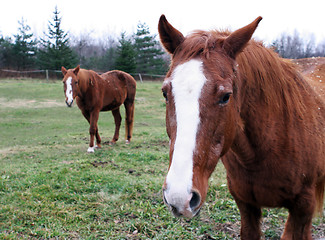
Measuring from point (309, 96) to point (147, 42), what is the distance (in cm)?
3742

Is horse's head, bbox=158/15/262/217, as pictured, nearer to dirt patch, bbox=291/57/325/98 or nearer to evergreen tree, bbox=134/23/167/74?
dirt patch, bbox=291/57/325/98

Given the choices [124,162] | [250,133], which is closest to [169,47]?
[250,133]

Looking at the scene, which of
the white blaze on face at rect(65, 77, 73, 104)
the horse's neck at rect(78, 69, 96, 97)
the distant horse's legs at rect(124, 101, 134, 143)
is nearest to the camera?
the white blaze on face at rect(65, 77, 73, 104)

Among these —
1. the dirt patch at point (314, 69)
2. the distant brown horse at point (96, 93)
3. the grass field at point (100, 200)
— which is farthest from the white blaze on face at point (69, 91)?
the dirt patch at point (314, 69)

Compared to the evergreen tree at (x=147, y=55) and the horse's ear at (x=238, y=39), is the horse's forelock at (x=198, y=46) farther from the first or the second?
the evergreen tree at (x=147, y=55)

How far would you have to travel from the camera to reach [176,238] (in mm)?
3180

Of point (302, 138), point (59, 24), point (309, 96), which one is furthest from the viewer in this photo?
point (59, 24)

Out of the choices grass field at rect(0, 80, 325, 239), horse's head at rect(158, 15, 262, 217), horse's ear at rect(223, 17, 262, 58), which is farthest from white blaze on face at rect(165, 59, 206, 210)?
grass field at rect(0, 80, 325, 239)

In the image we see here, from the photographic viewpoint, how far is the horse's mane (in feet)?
5.94

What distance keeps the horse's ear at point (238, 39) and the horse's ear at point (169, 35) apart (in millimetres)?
354

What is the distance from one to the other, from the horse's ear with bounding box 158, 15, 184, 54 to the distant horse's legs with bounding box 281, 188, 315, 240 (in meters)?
1.62

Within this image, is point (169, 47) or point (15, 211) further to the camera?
point (15, 211)

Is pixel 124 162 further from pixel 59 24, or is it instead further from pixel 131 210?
pixel 59 24

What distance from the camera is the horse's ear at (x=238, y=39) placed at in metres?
1.76
